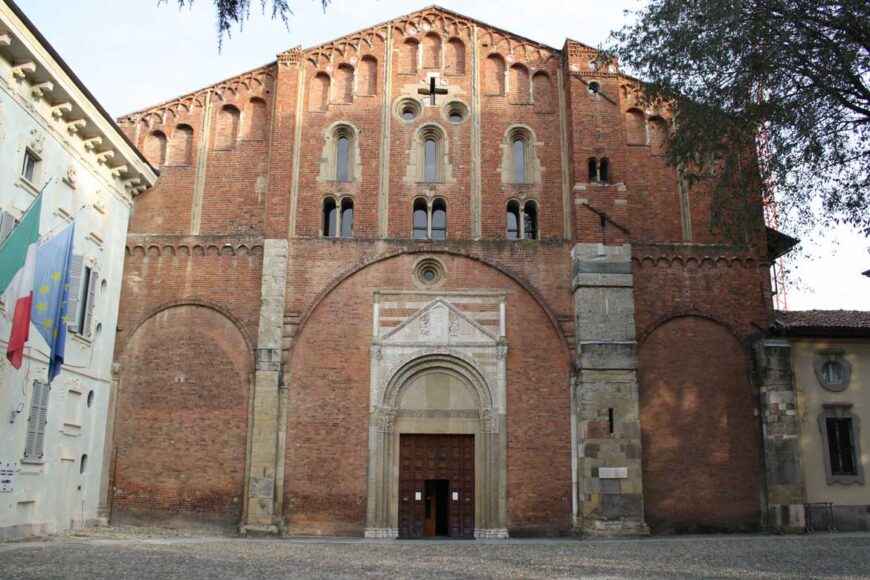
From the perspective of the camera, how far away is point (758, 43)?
13570mm

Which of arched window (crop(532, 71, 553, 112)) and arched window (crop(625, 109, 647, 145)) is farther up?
arched window (crop(532, 71, 553, 112))

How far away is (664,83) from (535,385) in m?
9.20

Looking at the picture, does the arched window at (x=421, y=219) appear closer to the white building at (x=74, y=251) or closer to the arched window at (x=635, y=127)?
the arched window at (x=635, y=127)

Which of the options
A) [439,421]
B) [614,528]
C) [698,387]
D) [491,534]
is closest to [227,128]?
[439,421]

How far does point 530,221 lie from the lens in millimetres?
23547

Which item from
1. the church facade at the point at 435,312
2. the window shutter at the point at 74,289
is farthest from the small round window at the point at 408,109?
the window shutter at the point at 74,289

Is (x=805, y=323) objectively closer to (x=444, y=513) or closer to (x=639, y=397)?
(x=639, y=397)

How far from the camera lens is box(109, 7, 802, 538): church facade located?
21.1 m

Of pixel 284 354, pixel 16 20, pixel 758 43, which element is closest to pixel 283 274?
pixel 284 354

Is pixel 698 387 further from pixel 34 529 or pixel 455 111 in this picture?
pixel 34 529

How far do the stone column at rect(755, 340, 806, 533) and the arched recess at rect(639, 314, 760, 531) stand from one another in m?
0.43

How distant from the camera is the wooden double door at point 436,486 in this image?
21.3m

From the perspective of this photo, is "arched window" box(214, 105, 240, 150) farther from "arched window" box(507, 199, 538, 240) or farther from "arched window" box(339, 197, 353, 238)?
"arched window" box(507, 199, 538, 240)

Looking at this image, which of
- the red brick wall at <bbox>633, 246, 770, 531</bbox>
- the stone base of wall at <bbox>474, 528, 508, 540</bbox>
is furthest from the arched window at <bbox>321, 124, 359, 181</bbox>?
the stone base of wall at <bbox>474, 528, 508, 540</bbox>
